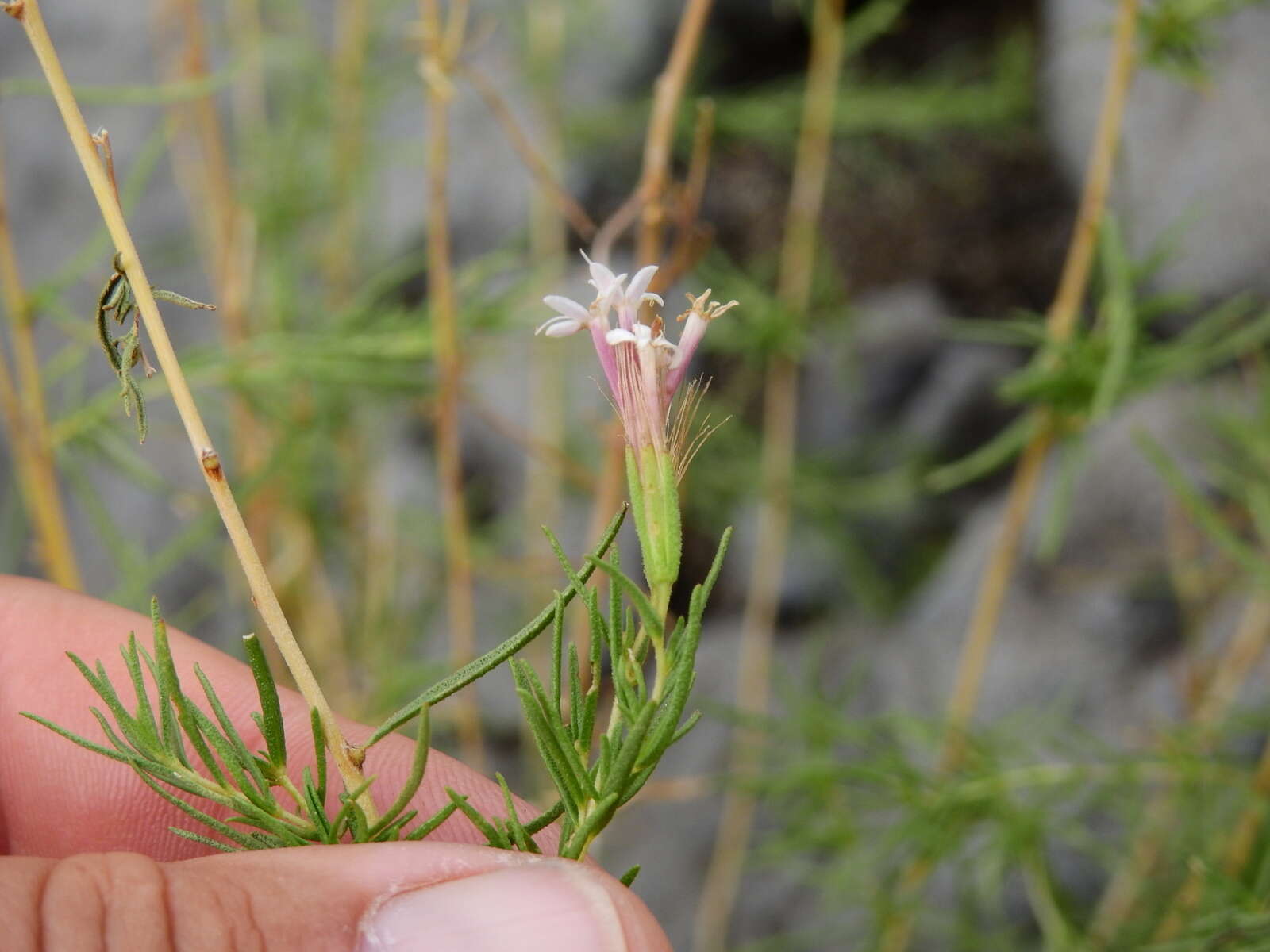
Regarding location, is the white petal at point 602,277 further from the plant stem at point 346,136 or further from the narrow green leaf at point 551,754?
the plant stem at point 346,136

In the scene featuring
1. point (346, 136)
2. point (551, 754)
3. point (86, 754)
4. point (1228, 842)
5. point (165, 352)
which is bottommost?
point (1228, 842)

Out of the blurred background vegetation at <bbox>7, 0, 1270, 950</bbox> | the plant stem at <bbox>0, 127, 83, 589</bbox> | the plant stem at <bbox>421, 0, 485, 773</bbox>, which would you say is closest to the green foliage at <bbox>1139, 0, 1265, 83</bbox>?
the blurred background vegetation at <bbox>7, 0, 1270, 950</bbox>

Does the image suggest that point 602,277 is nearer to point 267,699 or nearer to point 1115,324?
point 267,699

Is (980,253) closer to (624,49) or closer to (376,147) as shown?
(624,49)

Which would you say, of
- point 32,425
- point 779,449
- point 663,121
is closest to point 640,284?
point 663,121

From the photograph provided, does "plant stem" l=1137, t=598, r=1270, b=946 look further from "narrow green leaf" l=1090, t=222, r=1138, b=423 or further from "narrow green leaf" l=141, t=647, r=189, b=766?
"narrow green leaf" l=141, t=647, r=189, b=766

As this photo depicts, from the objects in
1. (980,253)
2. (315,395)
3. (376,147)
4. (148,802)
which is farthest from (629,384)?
(980,253)

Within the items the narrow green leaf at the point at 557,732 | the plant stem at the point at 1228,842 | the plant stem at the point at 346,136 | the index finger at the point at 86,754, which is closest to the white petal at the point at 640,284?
the narrow green leaf at the point at 557,732
